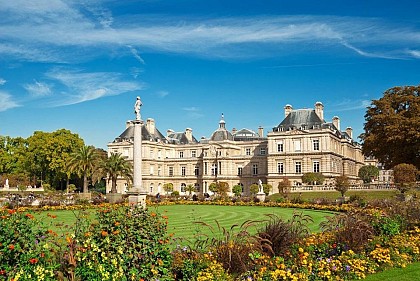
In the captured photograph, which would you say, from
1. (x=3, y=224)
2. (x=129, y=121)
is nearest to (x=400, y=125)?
(x=3, y=224)

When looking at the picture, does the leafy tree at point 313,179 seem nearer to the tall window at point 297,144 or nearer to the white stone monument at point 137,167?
the tall window at point 297,144

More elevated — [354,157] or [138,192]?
[354,157]

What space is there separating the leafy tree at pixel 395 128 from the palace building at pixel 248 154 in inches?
502

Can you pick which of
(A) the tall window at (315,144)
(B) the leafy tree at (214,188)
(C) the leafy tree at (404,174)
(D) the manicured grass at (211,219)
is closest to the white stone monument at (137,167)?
(D) the manicured grass at (211,219)

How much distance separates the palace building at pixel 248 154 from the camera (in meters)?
61.6

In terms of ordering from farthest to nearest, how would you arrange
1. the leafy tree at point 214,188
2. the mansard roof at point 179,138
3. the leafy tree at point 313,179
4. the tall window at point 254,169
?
the mansard roof at point 179,138
the tall window at point 254,169
the leafy tree at point 214,188
the leafy tree at point 313,179

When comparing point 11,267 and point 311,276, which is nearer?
point 11,267

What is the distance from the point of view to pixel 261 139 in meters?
76.0

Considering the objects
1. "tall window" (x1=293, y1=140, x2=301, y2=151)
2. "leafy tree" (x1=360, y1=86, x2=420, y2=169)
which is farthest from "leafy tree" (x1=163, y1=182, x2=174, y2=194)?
"leafy tree" (x1=360, y1=86, x2=420, y2=169)

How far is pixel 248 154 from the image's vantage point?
74625 mm

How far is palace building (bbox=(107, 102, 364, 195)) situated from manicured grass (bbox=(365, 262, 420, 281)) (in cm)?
4338

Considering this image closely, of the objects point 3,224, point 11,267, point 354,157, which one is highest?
point 354,157

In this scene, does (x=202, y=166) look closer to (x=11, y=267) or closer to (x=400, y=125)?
(x=400, y=125)

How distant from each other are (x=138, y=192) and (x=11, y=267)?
1633cm
